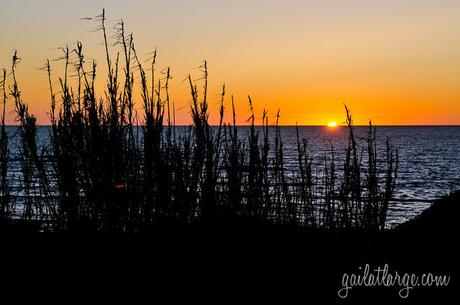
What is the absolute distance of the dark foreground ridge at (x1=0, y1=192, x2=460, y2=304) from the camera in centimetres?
481

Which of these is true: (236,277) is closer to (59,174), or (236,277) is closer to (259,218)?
(259,218)

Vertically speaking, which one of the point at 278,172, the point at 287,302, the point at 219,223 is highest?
the point at 278,172

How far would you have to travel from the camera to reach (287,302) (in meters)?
4.62

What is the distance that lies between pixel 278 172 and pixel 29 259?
12.2ft

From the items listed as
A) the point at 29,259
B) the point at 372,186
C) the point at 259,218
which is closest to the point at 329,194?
the point at 372,186

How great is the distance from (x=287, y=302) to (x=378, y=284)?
917 millimetres

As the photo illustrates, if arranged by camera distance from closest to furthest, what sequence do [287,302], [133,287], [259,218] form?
1. [287,302]
2. [133,287]
3. [259,218]

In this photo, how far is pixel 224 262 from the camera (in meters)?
5.42

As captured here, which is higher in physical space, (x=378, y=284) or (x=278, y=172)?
(x=278, y=172)

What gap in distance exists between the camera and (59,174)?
20.5 feet

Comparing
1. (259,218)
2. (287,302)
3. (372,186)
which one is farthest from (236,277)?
(372,186)

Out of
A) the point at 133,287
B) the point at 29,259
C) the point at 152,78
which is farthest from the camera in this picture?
the point at 152,78

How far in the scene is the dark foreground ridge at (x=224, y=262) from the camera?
481cm

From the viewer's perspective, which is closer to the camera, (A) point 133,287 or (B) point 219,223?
(A) point 133,287
